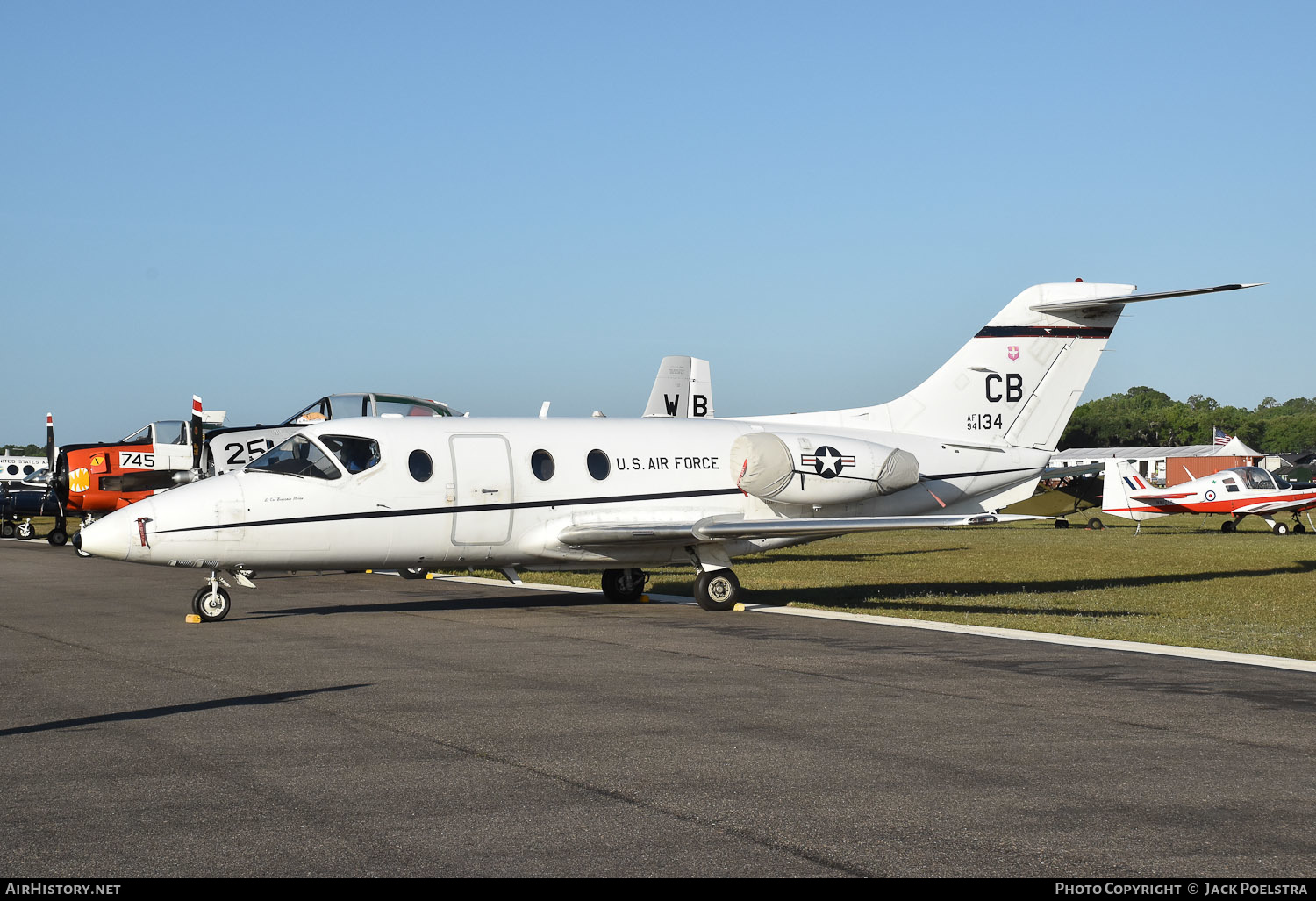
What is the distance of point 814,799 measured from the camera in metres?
6.63

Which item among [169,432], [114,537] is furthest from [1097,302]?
[169,432]

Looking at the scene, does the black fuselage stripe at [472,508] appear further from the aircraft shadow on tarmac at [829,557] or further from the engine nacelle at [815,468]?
the aircraft shadow on tarmac at [829,557]

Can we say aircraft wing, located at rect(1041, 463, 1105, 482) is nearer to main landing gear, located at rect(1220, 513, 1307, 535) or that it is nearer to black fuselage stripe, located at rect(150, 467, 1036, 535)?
black fuselage stripe, located at rect(150, 467, 1036, 535)

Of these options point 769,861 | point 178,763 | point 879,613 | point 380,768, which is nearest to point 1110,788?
point 769,861

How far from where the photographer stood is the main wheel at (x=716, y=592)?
18375 millimetres

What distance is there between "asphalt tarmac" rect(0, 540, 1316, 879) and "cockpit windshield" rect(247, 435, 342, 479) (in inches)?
115

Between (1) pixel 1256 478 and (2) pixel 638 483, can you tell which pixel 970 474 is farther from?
(1) pixel 1256 478

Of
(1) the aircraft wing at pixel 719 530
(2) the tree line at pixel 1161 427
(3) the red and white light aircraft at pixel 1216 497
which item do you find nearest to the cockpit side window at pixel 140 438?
(1) the aircraft wing at pixel 719 530

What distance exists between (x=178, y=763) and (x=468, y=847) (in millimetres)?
2731

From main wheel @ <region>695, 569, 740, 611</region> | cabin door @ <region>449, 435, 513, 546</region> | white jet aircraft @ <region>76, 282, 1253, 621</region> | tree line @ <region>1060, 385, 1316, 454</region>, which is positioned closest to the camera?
white jet aircraft @ <region>76, 282, 1253, 621</region>

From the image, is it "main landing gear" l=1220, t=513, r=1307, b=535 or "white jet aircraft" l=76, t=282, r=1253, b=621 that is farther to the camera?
"main landing gear" l=1220, t=513, r=1307, b=535

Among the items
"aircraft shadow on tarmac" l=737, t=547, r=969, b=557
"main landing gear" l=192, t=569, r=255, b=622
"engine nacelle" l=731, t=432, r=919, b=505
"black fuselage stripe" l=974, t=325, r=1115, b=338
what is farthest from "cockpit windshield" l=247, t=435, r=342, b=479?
"aircraft shadow on tarmac" l=737, t=547, r=969, b=557

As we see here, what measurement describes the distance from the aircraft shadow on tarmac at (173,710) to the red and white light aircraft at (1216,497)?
38.7 m

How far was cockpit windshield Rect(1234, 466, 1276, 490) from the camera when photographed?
148 feet
